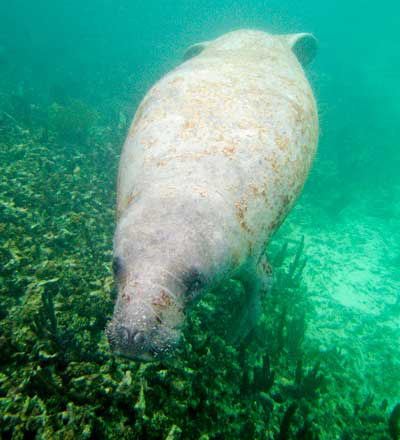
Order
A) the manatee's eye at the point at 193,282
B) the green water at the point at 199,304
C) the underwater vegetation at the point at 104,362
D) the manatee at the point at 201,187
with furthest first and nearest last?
the green water at the point at 199,304 < the underwater vegetation at the point at 104,362 < the manatee's eye at the point at 193,282 < the manatee at the point at 201,187

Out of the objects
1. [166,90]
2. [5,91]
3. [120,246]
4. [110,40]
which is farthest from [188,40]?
[120,246]

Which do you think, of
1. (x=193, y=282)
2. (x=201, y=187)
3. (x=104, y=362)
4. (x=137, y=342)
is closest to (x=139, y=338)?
(x=137, y=342)

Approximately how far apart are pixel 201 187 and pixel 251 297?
245 centimetres

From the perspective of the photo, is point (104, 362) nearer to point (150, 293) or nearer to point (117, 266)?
point (117, 266)

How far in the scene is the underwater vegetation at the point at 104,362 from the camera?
10.2 feet

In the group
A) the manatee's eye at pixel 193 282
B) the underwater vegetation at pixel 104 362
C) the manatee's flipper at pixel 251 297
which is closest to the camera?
the manatee's eye at pixel 193 282

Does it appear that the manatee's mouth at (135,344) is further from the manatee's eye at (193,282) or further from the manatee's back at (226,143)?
the manatee's back at (226,143)

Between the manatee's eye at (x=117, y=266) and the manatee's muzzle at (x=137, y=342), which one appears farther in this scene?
the manatee's eye at (x=117, y=266)

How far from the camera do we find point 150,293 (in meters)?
2.29

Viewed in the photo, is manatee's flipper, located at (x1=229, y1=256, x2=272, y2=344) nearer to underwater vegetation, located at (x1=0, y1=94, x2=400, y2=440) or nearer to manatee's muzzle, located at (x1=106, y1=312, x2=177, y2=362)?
underwater vegetation, located at (x1=0, y1=94, x2=400, y2=440)


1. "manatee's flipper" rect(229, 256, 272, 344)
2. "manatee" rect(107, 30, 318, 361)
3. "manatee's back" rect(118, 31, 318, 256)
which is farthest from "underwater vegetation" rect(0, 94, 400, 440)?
"manatee's back" rect(118, 31, 318, 256)

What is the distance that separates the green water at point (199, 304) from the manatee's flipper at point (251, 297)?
235mm

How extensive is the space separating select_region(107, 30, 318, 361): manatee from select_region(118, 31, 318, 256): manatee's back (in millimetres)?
14

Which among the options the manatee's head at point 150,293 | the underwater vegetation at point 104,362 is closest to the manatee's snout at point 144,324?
the manatee's head at point 150,293
